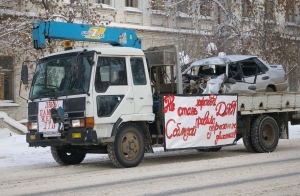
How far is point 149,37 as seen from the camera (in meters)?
31.8

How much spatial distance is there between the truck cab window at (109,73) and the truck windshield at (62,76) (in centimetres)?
22

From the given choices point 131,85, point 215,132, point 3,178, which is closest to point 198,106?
point 215,132

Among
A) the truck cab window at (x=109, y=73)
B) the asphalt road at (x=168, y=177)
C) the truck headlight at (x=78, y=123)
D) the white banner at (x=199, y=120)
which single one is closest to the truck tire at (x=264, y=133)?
the asphalt road at (x=168, y=177)

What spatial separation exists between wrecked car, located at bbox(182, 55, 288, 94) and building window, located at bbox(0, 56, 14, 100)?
34.3ft

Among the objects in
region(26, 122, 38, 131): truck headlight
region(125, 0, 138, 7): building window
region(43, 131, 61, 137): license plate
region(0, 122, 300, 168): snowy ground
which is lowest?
region(0, 122, 300, 168): snowy ground

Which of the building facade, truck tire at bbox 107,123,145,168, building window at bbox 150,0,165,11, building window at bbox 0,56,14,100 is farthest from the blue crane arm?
building window at bbox 150,0,165,11

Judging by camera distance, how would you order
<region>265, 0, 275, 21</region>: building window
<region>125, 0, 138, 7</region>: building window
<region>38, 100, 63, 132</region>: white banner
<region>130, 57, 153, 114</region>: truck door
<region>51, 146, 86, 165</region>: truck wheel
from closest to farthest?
<region>38, 100, 63, 132</region>: white banner, <region>130, 57, 153, 114</region>: truck door, <region>51, 146, 86, 165</region>: truck wheel, <region>265, 0, 275, 21</region>: building window, <region>125, 0, 138, 7</region>: building window

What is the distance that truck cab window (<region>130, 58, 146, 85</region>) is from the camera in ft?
48.0

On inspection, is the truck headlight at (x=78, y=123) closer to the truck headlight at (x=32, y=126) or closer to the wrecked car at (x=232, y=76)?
the truck headlight at (x=32, y=126)

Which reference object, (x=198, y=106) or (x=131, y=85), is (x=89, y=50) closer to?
(x=131, y=85)

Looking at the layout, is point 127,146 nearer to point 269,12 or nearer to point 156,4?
point 156,4

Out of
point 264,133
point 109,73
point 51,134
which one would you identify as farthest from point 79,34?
point 264,133

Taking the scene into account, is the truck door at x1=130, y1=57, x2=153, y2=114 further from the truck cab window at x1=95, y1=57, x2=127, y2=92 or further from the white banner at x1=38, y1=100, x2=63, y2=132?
the white banner at x1=38, y1=100, x2=63, y2=132

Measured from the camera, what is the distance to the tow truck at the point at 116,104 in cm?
1383
